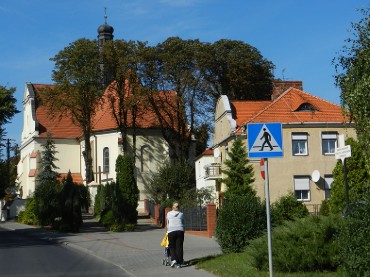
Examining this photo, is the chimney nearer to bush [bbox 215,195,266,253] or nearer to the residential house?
the residential house

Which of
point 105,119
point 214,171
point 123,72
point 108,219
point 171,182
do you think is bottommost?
point 108,219

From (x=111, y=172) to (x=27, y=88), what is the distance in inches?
730

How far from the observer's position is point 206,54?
164 ft

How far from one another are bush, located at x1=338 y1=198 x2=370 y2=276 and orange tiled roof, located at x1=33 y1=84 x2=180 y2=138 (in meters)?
42.9

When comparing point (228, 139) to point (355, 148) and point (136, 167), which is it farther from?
point (136, 167)

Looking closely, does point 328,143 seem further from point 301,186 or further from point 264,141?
point 264,141

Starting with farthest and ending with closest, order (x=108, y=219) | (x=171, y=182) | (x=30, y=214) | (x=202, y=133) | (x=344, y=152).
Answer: (x=202, y=133), (x=171, y=182), (x=30, y=214), (x=108, y=219), (x=344, y=152)

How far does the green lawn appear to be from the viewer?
455 inches

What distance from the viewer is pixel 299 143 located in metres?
39.4

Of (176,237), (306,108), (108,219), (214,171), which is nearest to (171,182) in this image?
(214,171)

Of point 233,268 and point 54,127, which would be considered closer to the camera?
point 233,268

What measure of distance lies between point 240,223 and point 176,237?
6.53 feet

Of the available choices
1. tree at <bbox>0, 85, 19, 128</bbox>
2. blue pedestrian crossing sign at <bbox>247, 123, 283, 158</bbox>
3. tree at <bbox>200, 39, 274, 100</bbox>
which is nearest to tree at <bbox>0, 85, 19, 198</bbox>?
tree at <bbox>0, 85, 19, 128</bbox>

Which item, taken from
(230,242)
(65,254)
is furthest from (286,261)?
(65,254)
